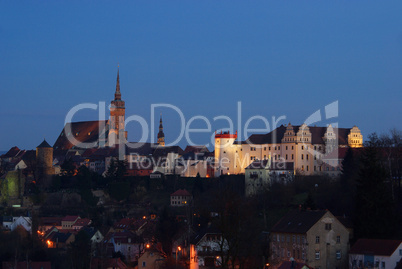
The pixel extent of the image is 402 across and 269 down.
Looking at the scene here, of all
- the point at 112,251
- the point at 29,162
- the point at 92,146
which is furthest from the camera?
the point at 92,146

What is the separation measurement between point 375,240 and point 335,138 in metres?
43.9

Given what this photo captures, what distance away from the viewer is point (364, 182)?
4912 cm

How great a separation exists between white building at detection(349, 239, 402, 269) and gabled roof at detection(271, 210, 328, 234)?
3.18 metres

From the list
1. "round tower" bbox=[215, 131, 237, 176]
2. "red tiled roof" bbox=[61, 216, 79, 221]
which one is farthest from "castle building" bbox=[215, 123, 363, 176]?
"red tiled roof" bbox=[61, 216, 79, 221]

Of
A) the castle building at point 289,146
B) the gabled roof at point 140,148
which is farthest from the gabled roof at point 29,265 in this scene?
the gabled roof at point 140,148

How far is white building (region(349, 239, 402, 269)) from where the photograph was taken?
44.2 metres

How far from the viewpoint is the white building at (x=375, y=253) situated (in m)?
44.2

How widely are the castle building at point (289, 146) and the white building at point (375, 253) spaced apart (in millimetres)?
36834

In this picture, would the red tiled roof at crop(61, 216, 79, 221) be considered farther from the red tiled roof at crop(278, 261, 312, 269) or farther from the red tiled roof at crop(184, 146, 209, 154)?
the red tiled roof at crop(278, 261, 312, 269)

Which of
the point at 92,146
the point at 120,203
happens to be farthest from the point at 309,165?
the point at 92,146

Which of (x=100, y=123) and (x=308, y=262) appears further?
(x=100, y=123)

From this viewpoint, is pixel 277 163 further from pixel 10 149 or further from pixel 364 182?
pixel 10 149

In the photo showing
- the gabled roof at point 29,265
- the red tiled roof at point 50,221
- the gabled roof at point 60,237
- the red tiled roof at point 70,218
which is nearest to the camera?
the gabled roof at point 29,265

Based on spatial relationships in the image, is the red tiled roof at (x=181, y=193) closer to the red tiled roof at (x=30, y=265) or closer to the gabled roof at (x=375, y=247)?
the red tiled roof at (x=30, y=265)
